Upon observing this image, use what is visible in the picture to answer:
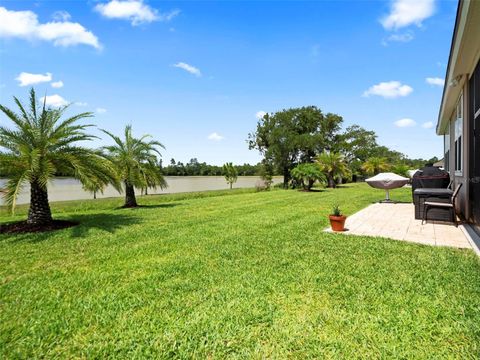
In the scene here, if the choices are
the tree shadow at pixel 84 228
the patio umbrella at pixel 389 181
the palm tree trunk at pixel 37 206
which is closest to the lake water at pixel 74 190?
the palm tree trunk at pixel 37 206

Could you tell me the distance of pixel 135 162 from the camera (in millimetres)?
11867

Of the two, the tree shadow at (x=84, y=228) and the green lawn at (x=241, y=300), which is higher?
the tree shadow at (x=84, y=228)

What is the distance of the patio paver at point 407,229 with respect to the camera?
5121 millimetres

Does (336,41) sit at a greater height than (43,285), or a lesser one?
greater

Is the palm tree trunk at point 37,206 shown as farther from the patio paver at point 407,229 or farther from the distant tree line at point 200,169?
the distant tree line at point 200,169

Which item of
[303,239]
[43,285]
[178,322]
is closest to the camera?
[178,322]

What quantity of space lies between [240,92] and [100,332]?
18077 mm

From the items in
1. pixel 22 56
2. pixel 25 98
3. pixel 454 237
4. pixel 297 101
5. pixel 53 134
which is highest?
pixel 297 101

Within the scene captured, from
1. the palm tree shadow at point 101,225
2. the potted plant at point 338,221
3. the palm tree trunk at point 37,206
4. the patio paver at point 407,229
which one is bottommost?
the patio paver at point 407,229

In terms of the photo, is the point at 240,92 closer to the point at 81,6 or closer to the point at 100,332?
the point at 81,6

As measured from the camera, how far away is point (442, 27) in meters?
7.25

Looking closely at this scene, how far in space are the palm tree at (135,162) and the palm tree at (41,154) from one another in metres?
3.69

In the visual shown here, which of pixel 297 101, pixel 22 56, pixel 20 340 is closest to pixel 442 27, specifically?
pixel 20 340

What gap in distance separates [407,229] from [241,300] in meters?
5.34
